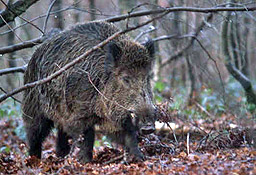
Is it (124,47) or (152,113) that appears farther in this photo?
(124,47)

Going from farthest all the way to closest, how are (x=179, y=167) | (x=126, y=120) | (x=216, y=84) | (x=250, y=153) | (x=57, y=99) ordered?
(x=216, y=84) → (x=57, y=99) → (x=126, y=120) → (x=250, y=153) → (x=179, y=167)

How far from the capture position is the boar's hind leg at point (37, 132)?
756 cm

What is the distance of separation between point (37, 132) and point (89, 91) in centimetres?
174

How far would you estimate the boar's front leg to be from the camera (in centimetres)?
588

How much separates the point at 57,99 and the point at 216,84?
15.1ft

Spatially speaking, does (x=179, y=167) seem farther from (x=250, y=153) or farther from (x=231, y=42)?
(x=231, y=42)

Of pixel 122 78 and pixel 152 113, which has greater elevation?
pixel 122 78

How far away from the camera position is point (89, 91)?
6.46m

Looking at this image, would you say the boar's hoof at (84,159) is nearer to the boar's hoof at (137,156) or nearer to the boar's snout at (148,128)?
the boar's hoof at (137,156)

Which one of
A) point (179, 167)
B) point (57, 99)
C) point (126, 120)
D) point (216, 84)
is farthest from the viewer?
point (216, 84)

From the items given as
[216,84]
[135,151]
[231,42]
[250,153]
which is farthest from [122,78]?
[231,42]

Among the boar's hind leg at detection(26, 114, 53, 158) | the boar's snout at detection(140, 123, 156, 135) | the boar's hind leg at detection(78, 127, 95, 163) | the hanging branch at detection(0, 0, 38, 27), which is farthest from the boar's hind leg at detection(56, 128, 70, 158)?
the boar's snout at detection(140, 123, 156, 135)

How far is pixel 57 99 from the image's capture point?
6988mm

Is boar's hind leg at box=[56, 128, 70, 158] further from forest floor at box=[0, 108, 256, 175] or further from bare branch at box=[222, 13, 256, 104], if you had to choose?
bare branch at box=[222, 13, 256, 104]
